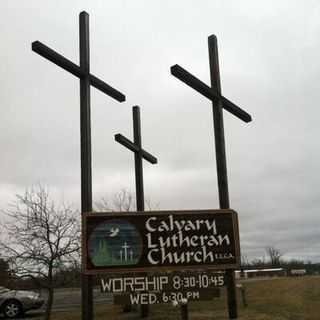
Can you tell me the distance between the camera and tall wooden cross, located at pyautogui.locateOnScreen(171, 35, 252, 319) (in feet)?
38.2

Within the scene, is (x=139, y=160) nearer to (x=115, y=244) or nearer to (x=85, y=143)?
(x=85, y=143)

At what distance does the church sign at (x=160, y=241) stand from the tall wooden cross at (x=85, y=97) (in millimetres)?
424

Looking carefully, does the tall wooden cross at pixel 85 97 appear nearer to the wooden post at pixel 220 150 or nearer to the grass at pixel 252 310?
the wooden post at pixel 220 150

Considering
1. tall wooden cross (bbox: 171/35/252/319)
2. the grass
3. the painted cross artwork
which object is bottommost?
the grass

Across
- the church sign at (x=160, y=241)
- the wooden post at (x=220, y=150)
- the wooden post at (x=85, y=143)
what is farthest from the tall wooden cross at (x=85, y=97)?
the wooden post at (x=220, y=150)

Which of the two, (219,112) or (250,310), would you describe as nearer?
(219,112)

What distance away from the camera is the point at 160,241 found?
11188 millimetres

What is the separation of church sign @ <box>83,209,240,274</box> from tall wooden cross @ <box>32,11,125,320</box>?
424 millimetres

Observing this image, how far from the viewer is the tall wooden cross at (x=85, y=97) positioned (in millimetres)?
10828

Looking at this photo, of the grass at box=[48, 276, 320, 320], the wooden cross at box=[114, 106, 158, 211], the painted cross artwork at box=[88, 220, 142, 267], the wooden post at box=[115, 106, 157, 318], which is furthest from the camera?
the wooden cross at box=[114, 106, 158, 211]

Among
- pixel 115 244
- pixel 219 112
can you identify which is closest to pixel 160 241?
pixel 115 244

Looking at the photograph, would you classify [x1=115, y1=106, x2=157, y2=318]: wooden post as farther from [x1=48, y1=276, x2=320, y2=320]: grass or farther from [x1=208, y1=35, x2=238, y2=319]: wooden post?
[x1=208, y1=35, x2=238, y2=319]: wooden post

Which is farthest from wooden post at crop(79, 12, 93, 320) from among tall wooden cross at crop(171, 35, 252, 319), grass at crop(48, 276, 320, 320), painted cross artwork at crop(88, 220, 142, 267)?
grass at crop(48, 276, 320, 320)

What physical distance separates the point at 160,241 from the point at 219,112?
3.20 metres
